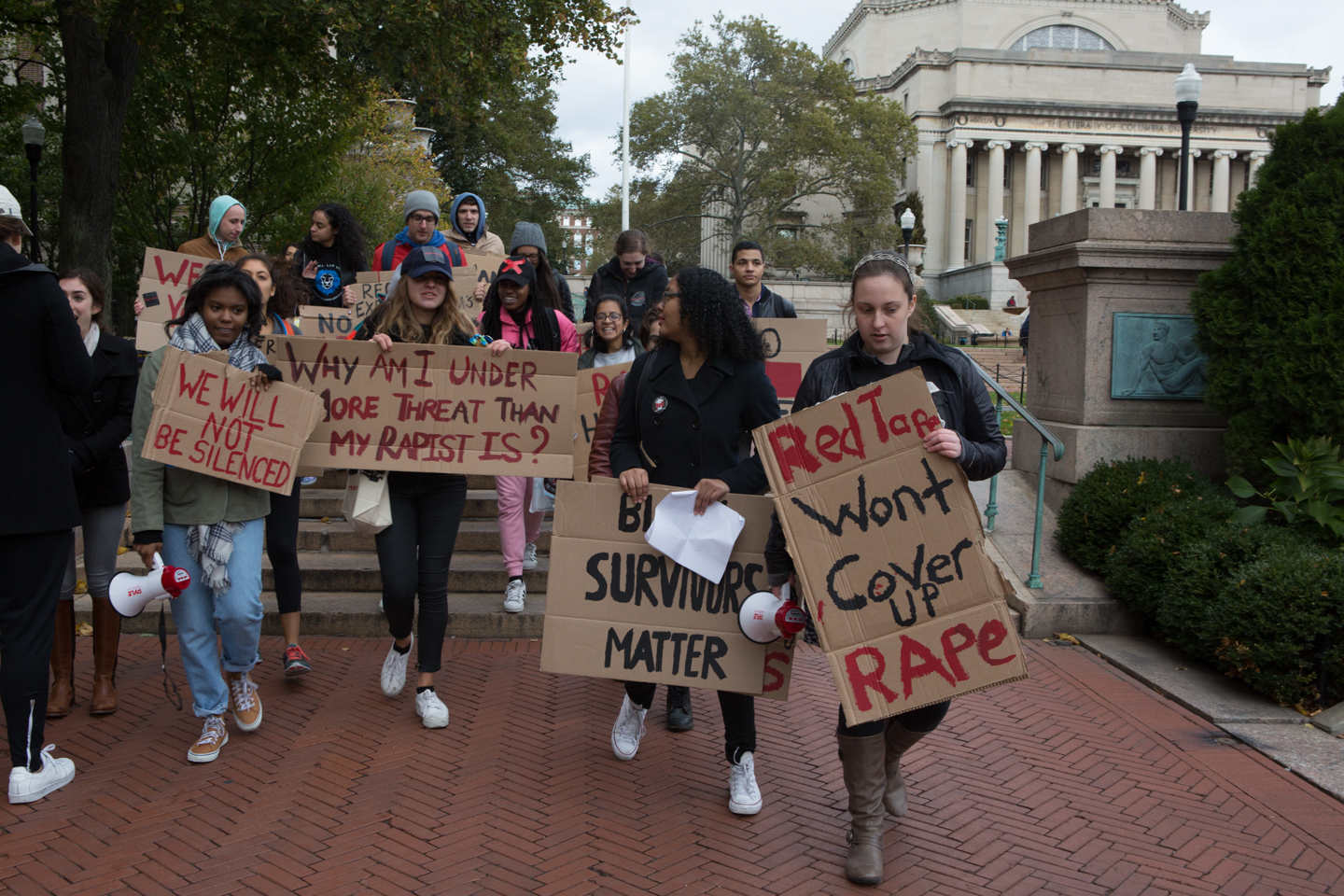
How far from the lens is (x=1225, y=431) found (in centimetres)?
696

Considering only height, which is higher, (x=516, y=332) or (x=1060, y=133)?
(x=1060, y=133)

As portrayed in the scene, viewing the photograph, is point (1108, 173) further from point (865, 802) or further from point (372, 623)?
point (865, 802)

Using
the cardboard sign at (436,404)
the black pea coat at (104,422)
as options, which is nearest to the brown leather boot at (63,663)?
the black pea coat at (104,422)

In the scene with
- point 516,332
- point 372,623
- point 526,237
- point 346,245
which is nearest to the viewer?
point 516,332

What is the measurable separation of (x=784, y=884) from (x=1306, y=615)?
11.1ft

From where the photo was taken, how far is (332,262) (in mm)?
8266

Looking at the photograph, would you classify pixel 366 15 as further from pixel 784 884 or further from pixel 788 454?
pixel 784 884

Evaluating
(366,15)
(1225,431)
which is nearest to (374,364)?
(1225,431)

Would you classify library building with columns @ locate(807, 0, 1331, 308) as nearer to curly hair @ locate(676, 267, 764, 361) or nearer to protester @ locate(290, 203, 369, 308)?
protester @ locate(290, 203, 369, 308)

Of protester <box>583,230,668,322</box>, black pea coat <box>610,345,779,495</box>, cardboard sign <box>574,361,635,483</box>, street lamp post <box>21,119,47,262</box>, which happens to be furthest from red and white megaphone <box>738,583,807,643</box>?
street lamp post <box>21,119,47,262</box>

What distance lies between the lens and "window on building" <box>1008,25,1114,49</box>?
255 feet

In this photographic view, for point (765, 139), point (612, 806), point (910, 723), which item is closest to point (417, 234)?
point (612, 806)

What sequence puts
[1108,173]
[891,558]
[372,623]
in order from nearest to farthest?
[891,558], [372,623], [1108,173]

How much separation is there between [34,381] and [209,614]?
1.25 metres
